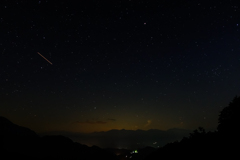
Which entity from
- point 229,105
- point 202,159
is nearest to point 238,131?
point 202,159

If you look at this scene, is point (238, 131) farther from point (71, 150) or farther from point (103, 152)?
point (71, 150)

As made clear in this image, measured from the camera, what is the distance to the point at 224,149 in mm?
12500

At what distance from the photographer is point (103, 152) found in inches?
6462

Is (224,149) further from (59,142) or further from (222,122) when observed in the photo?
(59,142)

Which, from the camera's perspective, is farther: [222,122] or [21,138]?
[21,138]

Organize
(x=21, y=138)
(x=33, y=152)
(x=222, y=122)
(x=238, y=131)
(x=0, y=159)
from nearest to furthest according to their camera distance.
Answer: (x=238, y=131) < (x=222, y=122) < (x=0, y=159) < (x=33, y=152) < (x=21, y=138)

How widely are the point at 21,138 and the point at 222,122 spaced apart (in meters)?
195

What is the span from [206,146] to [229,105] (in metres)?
9.46

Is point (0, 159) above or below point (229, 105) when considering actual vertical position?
below

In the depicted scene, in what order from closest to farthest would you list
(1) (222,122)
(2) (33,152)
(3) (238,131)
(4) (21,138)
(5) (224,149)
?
(5) (224,149)
(3) (238,131)
(1) (222,122)
(2) (33,152)
(4) (21,138)

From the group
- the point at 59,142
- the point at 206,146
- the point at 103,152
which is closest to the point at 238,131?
the point at 206,146

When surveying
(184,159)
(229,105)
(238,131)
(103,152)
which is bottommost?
(103,152)

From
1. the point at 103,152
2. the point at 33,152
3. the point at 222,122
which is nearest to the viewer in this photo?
the point at 222,122

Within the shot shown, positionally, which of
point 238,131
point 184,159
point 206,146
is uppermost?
point 238,131
